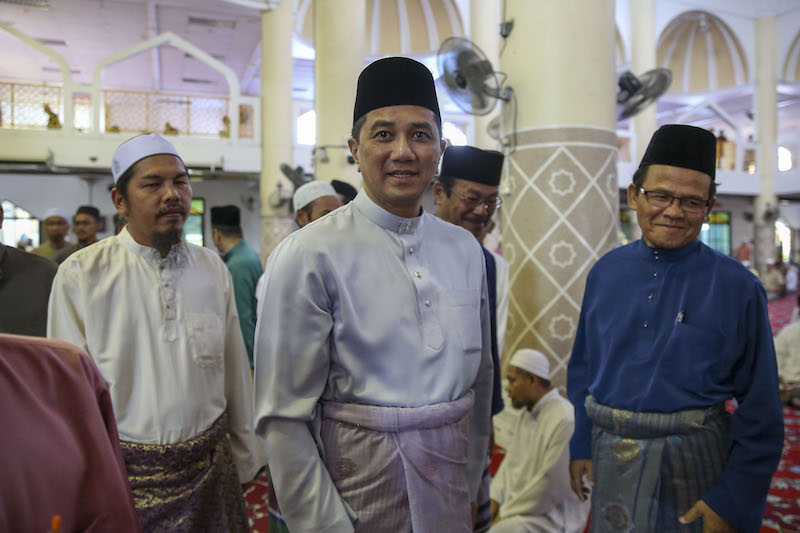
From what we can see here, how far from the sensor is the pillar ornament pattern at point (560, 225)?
3.51 m

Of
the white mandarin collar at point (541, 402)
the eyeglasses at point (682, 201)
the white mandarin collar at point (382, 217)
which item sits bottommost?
the white mandarin collar at point (541, 402)

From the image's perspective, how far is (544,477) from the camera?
2682 millimetres

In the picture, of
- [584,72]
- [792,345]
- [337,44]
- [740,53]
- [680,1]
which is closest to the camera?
[584,72]

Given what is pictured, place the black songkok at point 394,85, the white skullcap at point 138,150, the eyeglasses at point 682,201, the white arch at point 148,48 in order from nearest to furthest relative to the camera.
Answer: the black songkok at point 394,85, the eyeglasses at point 682,201, the white skullcap at point 138,150, the white arch at point 148,48

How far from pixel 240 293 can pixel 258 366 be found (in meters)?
2.70

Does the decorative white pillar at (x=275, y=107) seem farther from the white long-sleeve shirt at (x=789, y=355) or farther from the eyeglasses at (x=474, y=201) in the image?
the eyeglasses at (x=474, y=201)

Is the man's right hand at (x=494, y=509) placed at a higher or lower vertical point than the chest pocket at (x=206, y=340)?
lower

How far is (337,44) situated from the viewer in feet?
21.9

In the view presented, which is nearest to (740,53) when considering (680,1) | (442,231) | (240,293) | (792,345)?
(680,1)

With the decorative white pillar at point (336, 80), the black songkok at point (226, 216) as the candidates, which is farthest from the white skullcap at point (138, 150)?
the decorative white pillar at point (336, 80)

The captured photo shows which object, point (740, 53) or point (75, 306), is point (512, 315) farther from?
point (740, 53)

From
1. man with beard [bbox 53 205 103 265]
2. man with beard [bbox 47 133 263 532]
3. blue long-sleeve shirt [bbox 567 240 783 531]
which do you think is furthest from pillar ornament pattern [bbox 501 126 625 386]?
man with beard [bbox 53 205 103 265]

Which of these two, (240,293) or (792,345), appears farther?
(792,345)

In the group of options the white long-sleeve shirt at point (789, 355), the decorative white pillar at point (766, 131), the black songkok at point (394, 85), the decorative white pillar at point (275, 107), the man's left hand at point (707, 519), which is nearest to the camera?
the black songkok at point (394, 85)
